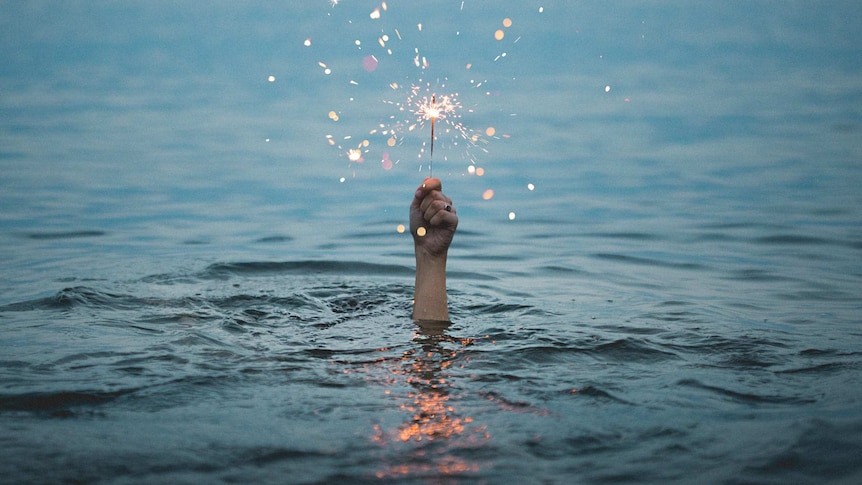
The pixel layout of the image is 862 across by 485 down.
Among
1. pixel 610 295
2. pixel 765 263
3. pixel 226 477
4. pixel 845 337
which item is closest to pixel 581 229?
pixel 765 263

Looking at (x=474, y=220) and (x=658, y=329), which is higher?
(x=474, y=220)

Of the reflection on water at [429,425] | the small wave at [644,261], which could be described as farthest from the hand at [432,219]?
the small wave at [644,261]

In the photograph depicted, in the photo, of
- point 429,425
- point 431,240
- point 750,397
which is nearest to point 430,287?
point 431,240

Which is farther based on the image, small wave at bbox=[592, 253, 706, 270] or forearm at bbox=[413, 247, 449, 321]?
small wave at bbox=[592, 253, 706, 270]

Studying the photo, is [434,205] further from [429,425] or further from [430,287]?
[429,425]

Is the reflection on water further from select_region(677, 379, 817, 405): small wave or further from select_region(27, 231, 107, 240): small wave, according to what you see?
select_region(27, 231, 107, 240): small wave

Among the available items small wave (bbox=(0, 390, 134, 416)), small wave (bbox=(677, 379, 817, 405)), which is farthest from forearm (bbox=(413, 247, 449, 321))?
small wave (bbox=(0, 390, 134, 416))

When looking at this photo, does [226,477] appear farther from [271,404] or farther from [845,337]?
[845,337]

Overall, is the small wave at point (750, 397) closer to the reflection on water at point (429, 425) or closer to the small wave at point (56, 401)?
the reflection on water at point (429, 425)
